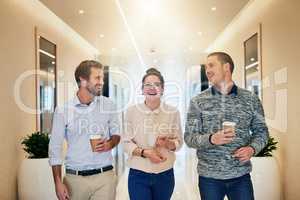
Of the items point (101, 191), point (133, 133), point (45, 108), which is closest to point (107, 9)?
point (45, 108)

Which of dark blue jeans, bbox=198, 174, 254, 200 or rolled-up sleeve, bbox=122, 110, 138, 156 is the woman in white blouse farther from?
dark blue jeans, bbox=198, 174, 254, 200

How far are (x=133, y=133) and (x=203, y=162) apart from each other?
532mm

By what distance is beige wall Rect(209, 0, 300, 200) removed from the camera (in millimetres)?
3439

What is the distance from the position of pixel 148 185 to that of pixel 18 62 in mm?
2435

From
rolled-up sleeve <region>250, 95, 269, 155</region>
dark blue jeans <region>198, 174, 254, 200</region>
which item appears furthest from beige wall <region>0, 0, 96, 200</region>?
rolled-up sleeve <region>250, 95, 269, 155</region>

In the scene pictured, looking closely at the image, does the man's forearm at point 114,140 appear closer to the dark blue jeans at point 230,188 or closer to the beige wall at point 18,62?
the dark blue jeans at point 230,188

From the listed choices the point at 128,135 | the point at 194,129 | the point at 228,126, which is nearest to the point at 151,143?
the point at 128,135

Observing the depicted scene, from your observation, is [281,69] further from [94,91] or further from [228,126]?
[94,91]

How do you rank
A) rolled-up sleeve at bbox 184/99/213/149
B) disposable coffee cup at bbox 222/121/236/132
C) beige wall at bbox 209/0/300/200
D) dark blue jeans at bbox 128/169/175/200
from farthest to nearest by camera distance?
1. beige wall at bbox 209/0/300/200
2. dark blue jeans at bbox 128/169/175/200
3. rolled-up sleeve at bbox 184/99/213/149
4. disposable coffee cup at bbox 222/121/236/132

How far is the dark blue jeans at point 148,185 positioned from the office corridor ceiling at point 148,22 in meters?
2.53

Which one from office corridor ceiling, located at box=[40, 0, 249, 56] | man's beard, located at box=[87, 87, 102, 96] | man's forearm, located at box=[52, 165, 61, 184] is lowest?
man's forearm, located at box=[52, 165, 61, 184]

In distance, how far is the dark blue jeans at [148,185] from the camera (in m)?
2.27

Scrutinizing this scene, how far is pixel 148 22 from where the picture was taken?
4.83m

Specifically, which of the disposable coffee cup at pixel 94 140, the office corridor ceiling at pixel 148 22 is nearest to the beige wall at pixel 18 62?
the office corridor ceiling at pixel 148 22
